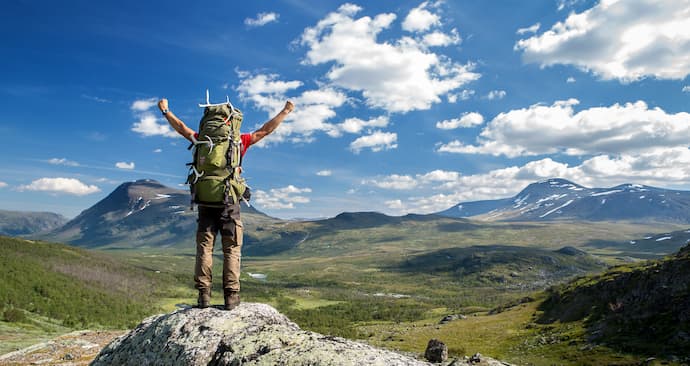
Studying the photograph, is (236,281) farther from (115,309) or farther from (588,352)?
(115,309)

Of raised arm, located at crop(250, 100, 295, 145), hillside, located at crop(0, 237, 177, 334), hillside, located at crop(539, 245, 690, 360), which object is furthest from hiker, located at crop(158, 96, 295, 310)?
hillside, located at crop(0, 237, 177, 334)

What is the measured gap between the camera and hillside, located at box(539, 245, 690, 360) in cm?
6650

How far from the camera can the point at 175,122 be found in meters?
11.1

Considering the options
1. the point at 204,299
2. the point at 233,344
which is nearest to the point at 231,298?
the point at 204,299

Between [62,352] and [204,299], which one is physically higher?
[204,299]

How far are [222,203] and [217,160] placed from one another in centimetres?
108

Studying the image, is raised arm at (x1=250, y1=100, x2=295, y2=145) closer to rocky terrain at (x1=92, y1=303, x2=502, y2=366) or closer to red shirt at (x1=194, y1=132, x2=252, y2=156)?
red shirt at (x1=194, y1=132, x2=252, y2=156)

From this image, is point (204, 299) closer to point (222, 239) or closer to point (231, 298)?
point (231, 298)

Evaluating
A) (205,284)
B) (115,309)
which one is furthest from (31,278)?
(205,284)

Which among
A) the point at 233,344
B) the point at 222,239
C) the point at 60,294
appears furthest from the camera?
the point at 60,294

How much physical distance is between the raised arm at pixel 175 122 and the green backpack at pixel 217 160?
0.42 m

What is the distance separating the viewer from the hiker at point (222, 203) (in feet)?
33.1

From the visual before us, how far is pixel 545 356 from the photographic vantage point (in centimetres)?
7712

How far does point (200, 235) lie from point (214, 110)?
3.33 m
